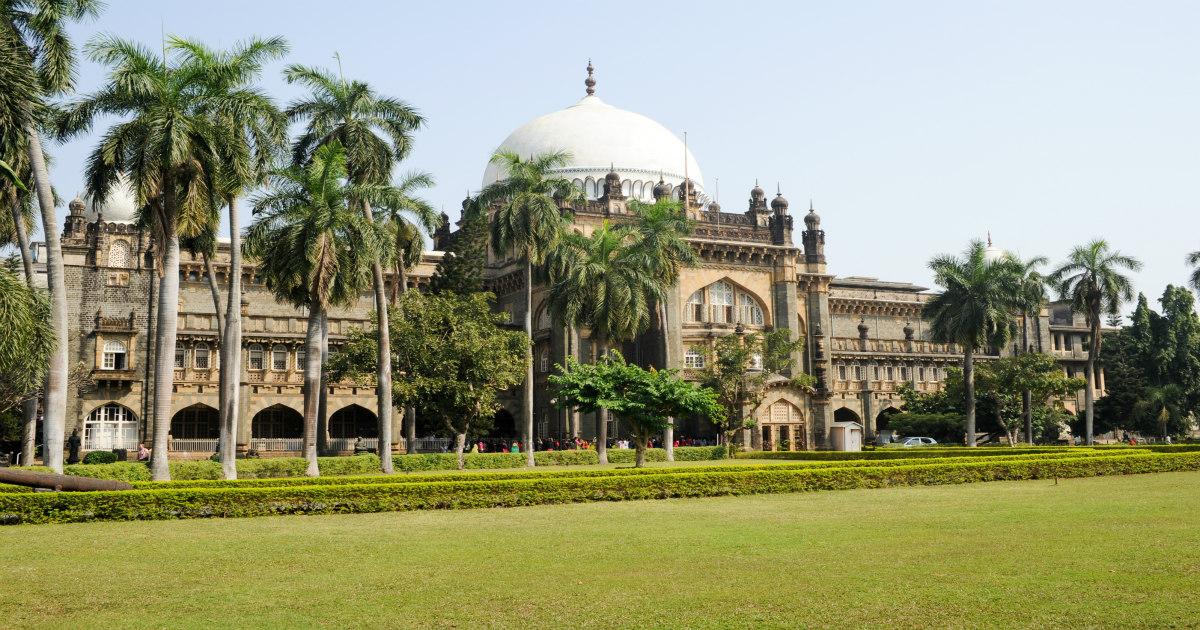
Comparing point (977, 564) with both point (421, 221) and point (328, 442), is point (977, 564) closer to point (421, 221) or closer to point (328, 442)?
point (421, 221)

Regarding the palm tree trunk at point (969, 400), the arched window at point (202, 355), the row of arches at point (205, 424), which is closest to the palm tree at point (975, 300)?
the palm tree trunk at point (969, 400)

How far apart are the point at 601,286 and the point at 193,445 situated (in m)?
20.2

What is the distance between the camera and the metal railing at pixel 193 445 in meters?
48.9

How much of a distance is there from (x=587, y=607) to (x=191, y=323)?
45985 mm

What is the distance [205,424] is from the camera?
5244cm

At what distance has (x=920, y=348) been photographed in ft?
232

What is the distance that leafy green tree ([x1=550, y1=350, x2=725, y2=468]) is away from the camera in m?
37.2

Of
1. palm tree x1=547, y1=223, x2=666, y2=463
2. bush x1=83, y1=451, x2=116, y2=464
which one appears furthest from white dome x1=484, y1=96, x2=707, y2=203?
bush x1=83, y1=451, x2=116, y2=464

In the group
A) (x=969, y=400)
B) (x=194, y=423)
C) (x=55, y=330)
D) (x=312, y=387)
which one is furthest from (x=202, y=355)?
(x=969, y=400)

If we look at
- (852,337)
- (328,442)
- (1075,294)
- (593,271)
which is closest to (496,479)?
(593,271)

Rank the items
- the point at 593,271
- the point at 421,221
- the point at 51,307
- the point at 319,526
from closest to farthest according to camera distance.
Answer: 1. the point at 319,526
2. the point at 51,307
3. the point at 421,221
4. the point at 593,271

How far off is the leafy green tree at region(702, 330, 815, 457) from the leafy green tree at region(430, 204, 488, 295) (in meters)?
11.9

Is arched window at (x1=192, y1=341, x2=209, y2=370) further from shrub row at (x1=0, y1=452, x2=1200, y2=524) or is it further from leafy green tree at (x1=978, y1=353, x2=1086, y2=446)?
leafy green tree at (x1=978, y1=353, x2=1086, y2=446)

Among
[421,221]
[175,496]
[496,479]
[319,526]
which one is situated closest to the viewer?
[319,526]
